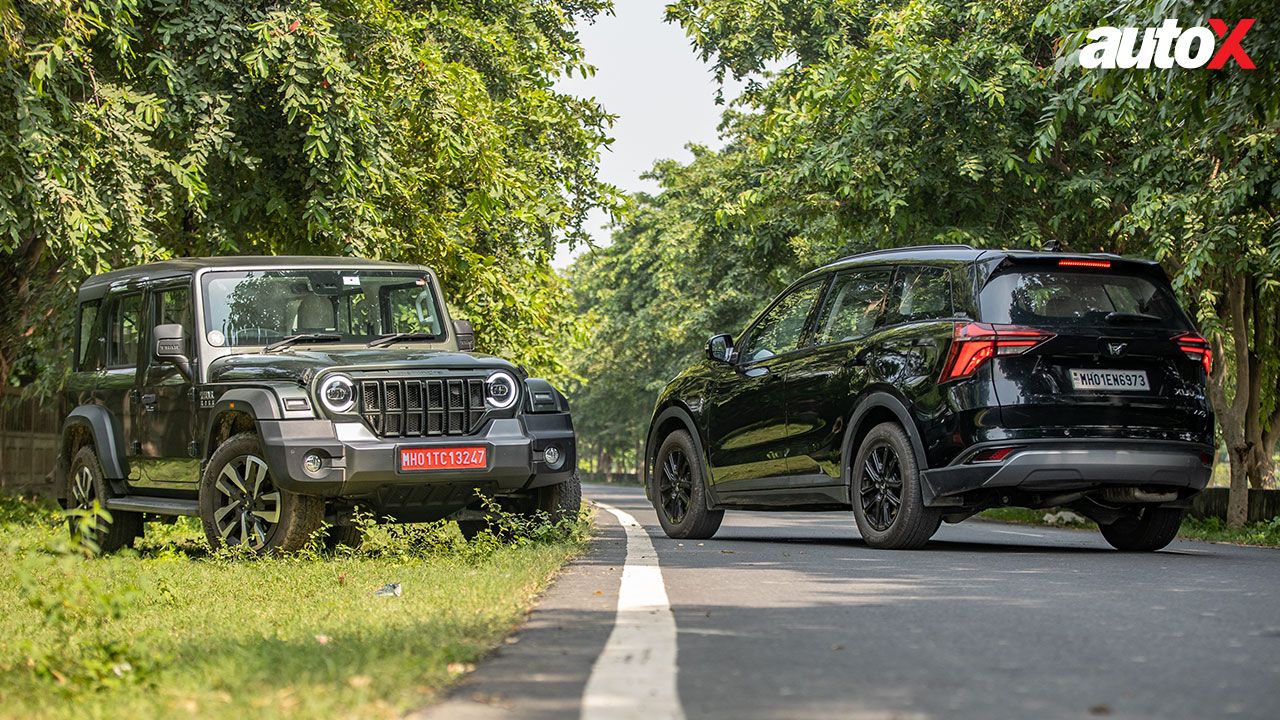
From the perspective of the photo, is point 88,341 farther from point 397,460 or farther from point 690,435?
point 690,435

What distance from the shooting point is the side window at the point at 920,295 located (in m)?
11.1

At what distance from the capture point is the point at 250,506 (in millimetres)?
10906

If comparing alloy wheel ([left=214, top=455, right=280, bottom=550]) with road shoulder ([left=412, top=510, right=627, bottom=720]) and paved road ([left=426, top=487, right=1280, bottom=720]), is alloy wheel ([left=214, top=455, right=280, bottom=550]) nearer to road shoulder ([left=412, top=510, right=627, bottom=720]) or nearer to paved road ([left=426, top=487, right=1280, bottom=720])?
paved road ([left=426, top=487, right=1280, bottom=720])

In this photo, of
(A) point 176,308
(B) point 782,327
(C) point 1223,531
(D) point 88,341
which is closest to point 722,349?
(B) point 782,327

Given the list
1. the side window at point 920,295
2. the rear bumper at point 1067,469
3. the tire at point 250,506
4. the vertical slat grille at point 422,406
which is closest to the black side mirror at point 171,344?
the tire at point 250,506

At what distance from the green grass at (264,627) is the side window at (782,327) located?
228 cm

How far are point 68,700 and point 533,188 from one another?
18.8 m

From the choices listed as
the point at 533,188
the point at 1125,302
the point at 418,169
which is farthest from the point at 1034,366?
the point at 533,188

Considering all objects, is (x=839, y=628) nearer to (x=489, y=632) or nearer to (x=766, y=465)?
(x=489, y=632)

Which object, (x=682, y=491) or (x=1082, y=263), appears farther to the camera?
(x=682, y=491)

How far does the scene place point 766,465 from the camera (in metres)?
12.4

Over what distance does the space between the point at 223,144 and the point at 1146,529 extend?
9406mm

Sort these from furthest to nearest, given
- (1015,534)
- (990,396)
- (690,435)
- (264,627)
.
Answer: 1. (1015,534)
2. (690,435)
3. (990,396)
4. (264,627)

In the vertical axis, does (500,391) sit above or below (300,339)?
below
